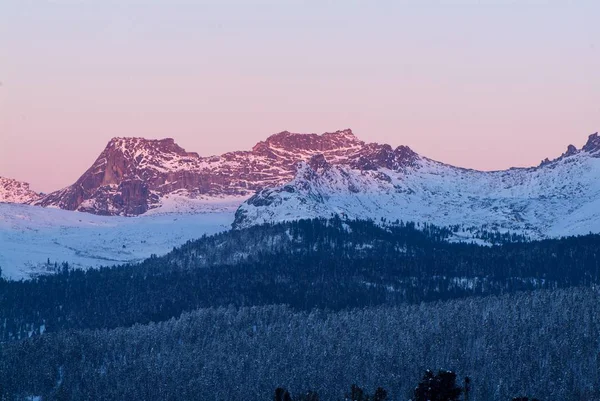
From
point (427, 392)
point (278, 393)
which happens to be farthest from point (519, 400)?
point (278, 393)

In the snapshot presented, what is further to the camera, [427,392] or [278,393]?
[278,393]

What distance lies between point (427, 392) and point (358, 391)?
114ft

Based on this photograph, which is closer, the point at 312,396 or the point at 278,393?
the point at 278,393

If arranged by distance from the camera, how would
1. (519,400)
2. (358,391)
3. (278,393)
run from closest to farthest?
(519,400) < (278,393) < (358,391)

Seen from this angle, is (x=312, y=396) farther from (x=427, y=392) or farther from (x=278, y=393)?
(x=427, y=392)

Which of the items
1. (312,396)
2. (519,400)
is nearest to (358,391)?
(312,396)

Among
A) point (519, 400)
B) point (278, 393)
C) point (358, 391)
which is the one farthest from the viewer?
point (358, 391)

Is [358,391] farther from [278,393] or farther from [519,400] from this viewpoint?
[519,400]

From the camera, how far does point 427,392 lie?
14762cm

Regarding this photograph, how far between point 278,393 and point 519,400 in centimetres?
2880

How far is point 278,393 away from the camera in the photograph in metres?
160

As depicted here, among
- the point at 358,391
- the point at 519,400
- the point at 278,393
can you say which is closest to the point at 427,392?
the point at 519,400

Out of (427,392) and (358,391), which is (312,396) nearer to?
(358,391)

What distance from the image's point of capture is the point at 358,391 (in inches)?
7146
